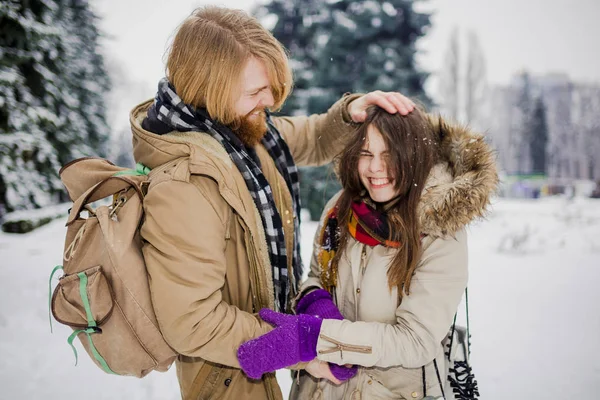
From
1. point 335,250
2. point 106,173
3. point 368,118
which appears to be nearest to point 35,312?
point 106,173

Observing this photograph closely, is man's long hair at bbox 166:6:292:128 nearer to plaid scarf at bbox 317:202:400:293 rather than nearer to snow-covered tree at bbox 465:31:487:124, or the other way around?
plaid scarf at bbox 317:202:400:293

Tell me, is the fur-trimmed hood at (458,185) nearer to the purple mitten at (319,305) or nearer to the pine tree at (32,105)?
the purple mitten at (319,305)

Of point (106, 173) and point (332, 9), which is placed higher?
point (332, 9)

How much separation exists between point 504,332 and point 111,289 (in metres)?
3.98

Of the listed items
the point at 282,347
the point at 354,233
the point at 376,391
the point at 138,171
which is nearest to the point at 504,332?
the point at 376,391

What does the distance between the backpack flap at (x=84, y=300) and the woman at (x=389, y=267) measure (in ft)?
1.85

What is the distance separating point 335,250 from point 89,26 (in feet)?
66.4

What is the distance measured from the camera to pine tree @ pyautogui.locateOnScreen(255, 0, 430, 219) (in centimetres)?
1069

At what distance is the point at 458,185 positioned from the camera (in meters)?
1.67

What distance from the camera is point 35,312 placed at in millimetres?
5215

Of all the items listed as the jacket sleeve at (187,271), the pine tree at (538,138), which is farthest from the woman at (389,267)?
the pine tree at (538,138)

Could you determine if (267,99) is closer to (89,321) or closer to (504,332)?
(89,321)

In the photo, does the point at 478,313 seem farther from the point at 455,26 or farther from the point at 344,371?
the point at 455,26

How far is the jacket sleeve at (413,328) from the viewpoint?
1.61m
